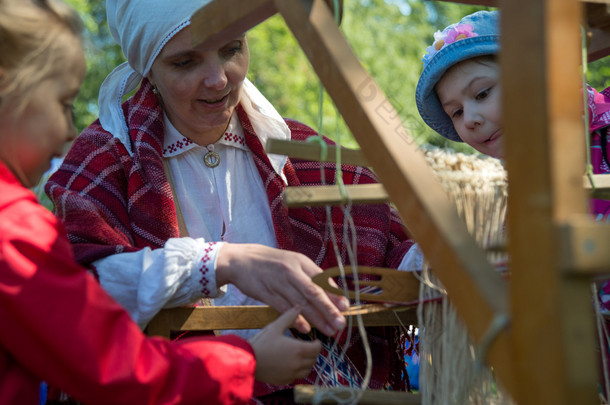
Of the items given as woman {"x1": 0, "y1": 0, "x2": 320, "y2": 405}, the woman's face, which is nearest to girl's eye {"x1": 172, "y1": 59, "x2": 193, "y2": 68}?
the woman's face

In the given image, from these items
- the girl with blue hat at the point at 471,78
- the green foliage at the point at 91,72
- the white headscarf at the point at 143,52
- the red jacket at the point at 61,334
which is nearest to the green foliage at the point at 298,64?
the green foliage at the point at 91,72

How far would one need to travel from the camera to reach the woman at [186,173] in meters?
1.91

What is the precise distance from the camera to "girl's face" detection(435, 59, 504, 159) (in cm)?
220

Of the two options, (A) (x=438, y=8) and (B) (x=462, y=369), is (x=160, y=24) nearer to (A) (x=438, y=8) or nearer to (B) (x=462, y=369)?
(B) (x=462, y=369)

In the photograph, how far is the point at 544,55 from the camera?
88 centimetres

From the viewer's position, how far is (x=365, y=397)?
57.1 inches

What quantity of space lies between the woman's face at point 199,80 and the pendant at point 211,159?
0.15 ft

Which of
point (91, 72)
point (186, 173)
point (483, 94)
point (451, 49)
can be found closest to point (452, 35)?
point (451, 49)

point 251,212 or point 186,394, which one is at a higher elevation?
point 251,212

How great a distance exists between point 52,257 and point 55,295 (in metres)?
0.07

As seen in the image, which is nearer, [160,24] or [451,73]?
[160,24]

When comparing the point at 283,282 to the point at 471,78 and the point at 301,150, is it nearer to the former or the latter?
the point at 301,150

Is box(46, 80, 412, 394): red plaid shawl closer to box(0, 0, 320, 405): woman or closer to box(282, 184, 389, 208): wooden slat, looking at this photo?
box(0, 0, 320, 405): woman

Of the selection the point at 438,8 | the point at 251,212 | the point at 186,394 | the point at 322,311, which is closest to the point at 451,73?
the point at 251,212
